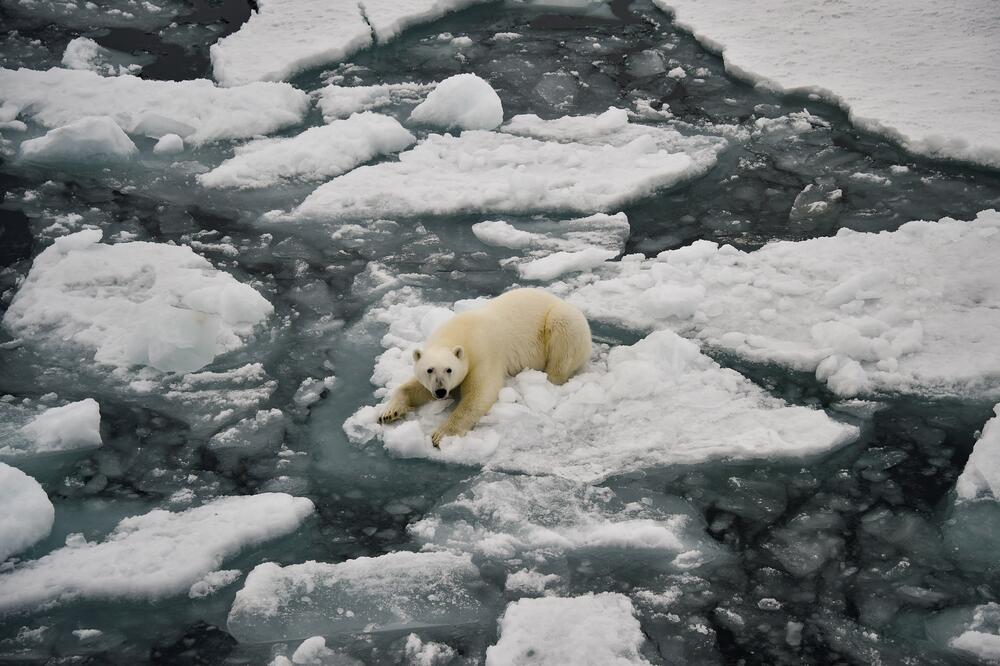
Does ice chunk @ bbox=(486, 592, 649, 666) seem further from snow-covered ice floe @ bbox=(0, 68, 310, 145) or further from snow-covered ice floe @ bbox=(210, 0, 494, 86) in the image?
snow-covered ice floe @ bbox=(210, 0, 494, 86)

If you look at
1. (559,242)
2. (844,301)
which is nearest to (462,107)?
(559,242)

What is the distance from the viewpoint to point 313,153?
7168 millimetres

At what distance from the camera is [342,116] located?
7.98m

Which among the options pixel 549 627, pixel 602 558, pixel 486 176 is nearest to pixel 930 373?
pixel 602 558

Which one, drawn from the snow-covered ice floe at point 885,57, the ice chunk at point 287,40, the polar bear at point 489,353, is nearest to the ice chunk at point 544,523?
the polar bear at point 489,353

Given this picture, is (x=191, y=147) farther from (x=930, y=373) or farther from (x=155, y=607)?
(x=930, y=373)

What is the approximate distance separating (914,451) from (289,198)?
4.60 m

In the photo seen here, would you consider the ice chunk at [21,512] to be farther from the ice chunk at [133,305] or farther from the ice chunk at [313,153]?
the ice chunk at [313,153]

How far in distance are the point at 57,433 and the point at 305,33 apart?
6.11 m

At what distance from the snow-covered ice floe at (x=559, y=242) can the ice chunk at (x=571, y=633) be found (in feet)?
8.55

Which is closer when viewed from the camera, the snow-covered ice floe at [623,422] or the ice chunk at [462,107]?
the snow-covered ice floe at [623,422]

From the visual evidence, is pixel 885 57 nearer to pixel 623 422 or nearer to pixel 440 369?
pixel 623 422

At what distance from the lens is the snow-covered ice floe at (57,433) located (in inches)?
173

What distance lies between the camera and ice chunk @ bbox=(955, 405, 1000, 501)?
13.1 feet
